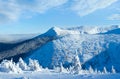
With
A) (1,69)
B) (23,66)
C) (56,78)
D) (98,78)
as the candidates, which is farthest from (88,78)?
(23,66)

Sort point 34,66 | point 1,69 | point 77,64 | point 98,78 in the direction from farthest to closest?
point 34,66, point 77,64, point 1,69, point 98,78

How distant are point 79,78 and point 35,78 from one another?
9.27m

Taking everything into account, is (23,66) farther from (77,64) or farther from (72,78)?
(72,78)

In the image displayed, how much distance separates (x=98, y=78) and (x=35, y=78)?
13223 mm

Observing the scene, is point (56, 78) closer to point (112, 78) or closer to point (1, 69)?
point (112, 78)

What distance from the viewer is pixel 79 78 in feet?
222

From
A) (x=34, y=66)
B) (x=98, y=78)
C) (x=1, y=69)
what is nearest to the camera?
(x=98, y=78)

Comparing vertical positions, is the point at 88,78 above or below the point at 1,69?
below

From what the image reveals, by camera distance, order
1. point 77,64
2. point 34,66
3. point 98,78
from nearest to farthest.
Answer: point 98,78, point 77,64, point 34,66

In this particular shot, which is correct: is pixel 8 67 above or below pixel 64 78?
above

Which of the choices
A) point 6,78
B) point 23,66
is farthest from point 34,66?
point 6,78

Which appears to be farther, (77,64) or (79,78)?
(77,64)

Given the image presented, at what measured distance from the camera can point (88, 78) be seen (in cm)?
6650

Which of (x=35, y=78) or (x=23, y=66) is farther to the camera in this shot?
(x=23, y=66)
